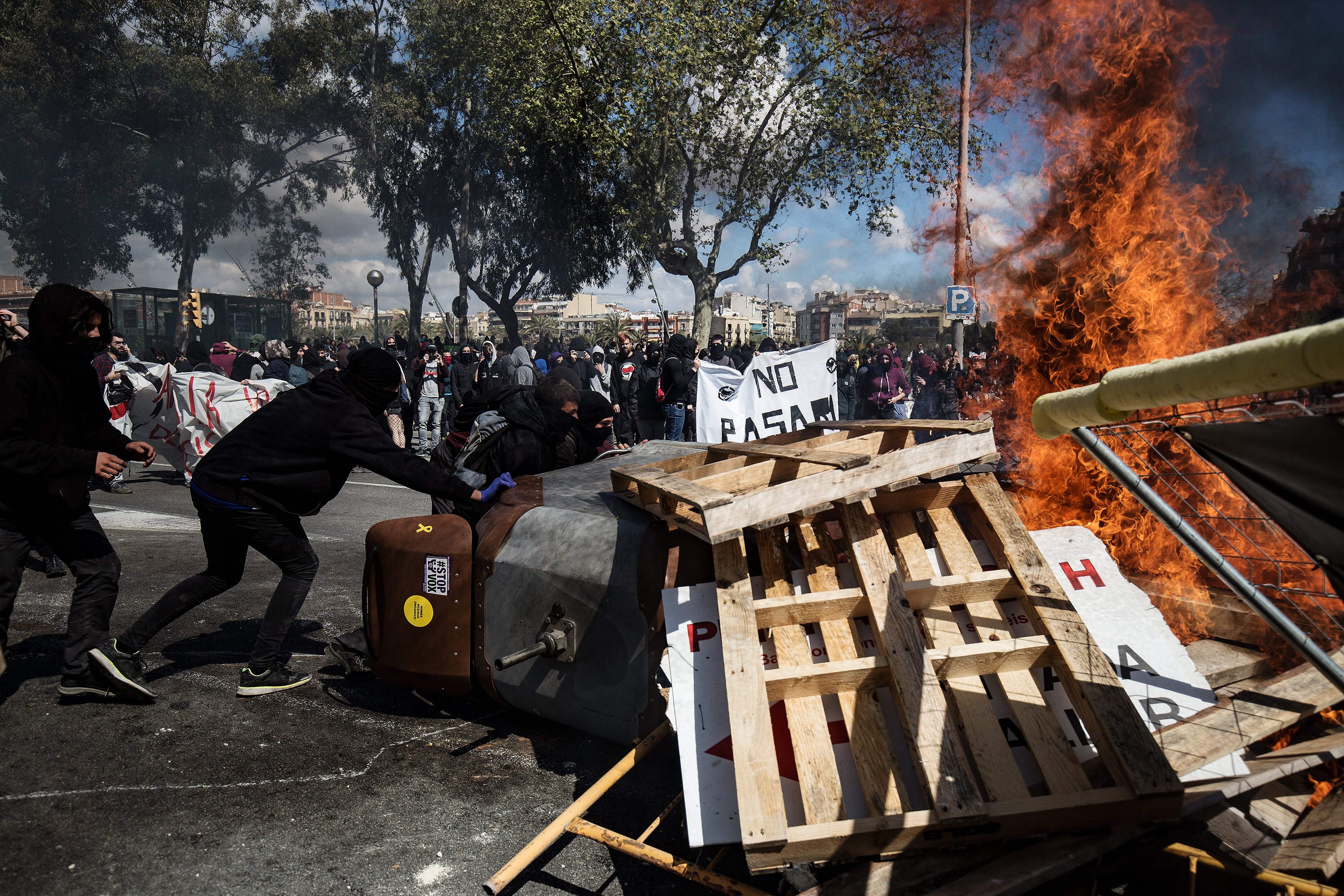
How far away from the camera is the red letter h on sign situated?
10.9 ft

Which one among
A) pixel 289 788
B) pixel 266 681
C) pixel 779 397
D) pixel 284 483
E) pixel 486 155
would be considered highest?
pixel 486 155

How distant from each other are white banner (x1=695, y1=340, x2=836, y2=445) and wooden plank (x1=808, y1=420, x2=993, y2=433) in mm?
4156

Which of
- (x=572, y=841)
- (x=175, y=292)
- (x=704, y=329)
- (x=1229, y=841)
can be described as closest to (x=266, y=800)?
(x=572, y=841)

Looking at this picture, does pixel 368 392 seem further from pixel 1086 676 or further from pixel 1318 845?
pixel 1318 845

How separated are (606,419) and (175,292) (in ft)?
119

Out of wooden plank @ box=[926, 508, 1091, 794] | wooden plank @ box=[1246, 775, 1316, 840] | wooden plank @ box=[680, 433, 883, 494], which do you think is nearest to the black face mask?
wooden plank @ box=[680, 433, 883, 494]

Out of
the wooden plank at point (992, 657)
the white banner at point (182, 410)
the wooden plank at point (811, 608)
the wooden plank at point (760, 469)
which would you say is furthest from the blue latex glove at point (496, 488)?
the white banner at point (182, 410)

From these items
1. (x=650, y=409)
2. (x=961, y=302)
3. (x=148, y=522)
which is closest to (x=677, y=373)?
(x=650, y=409)

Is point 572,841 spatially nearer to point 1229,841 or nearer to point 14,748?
point 1229,841

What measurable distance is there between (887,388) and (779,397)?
13.2ft

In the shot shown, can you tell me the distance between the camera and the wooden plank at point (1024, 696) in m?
2.39

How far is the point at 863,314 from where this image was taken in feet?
461

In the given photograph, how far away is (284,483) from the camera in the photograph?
3.81 m

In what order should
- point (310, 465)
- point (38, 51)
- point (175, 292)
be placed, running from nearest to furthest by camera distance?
point (310, 465) → point (38, 51) → point (175, 292)
